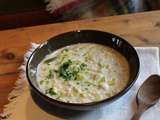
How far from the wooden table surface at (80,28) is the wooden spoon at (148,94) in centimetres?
22

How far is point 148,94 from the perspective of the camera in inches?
35.4

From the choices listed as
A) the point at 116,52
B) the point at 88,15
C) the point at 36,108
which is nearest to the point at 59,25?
the point at 116,52

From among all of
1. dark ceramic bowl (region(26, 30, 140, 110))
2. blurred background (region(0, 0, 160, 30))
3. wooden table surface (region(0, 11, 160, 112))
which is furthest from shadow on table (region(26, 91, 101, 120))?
blurred background (region(0, 0, 160, 30))

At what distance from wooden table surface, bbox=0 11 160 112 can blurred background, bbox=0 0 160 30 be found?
51 cm

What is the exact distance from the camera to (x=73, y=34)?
1.05 meters

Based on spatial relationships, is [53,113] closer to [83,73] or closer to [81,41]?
[83,73]

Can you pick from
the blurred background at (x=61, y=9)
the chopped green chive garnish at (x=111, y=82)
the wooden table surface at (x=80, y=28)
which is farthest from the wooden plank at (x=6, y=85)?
the blurred background at (x=61, y=9)

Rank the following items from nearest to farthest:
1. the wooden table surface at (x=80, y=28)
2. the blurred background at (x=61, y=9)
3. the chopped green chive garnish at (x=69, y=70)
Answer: the chopped green chive garnish at (x=69, y=70), the wooden table surface at (x=80, y=28), the blurred background at (x=61, y=9)

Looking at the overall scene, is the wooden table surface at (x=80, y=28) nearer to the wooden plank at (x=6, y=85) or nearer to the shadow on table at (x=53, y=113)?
the wooden plank at (x=6, y=85)

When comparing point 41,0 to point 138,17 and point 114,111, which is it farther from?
point 114,111

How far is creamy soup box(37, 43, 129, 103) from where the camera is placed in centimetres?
86

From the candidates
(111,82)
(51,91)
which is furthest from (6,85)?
(111,82)

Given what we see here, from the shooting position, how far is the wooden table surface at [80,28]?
1.13 meters

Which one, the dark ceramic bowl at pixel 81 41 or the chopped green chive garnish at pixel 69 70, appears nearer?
the dark ceramic bowl at pixel 81 41
